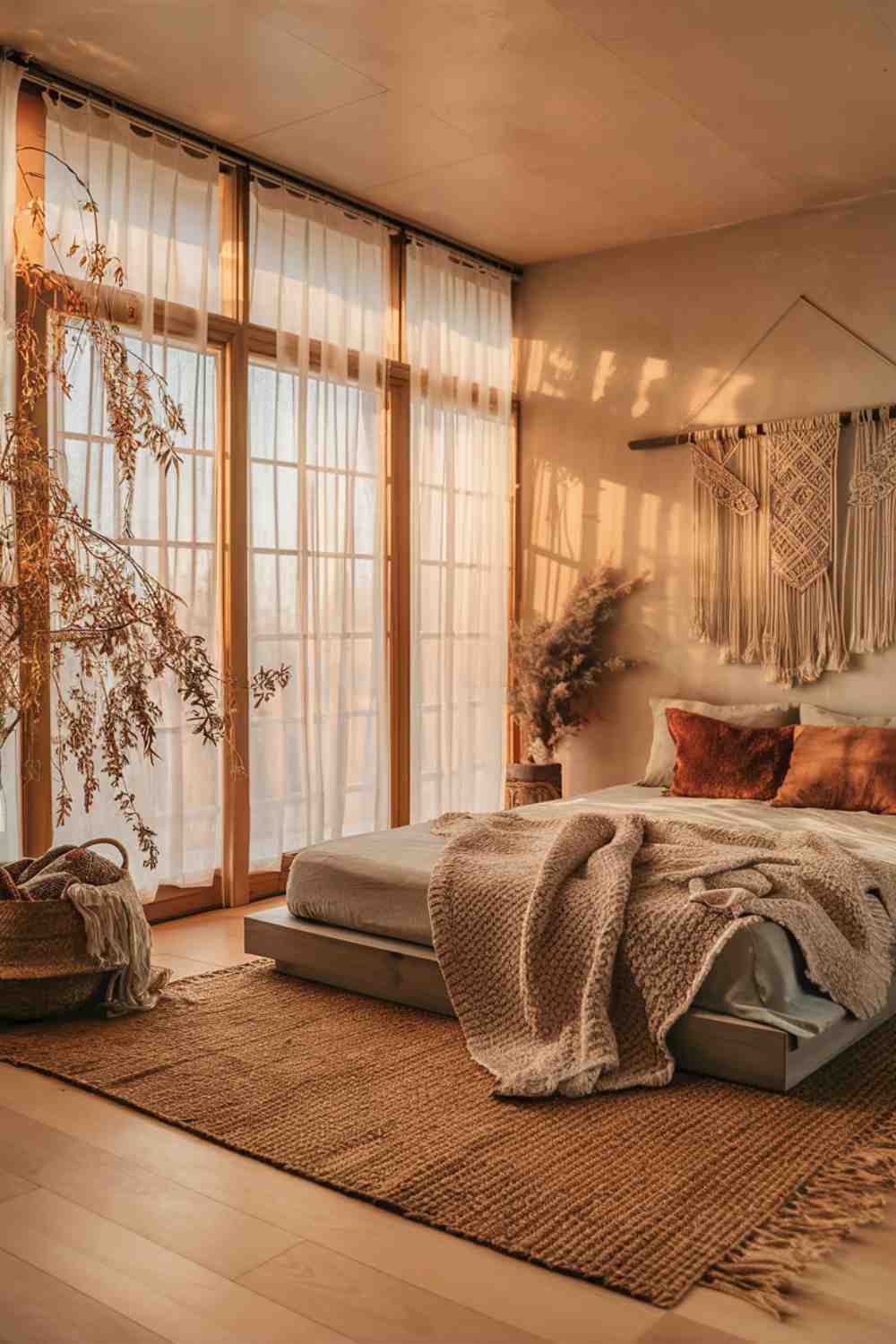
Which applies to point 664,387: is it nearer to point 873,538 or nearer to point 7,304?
point 873,538

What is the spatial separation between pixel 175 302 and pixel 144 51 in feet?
2.85

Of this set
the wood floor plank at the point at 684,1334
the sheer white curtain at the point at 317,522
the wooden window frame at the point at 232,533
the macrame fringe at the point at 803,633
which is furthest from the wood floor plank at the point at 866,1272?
the macrame fringe at the point at 803,633

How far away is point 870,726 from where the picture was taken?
4.71 m

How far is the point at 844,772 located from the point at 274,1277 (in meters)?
3.13

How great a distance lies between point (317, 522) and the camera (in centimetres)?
505

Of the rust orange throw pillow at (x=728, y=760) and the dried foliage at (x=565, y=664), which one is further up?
the dried foliage at (x=565, y=664)

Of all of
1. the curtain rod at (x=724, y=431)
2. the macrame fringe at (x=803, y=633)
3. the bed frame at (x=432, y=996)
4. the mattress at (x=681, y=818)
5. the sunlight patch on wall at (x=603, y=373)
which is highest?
the sunlight patch on wall at (x=603, y=373)

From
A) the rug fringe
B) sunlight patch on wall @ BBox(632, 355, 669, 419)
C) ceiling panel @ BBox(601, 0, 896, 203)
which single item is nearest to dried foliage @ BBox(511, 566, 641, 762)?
sunlight patch on wall @ BBox(632, 355, 669, 419)

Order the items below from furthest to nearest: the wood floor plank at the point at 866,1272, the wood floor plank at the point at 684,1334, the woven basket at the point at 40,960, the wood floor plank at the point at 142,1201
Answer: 1. the woven basket at the point at 40,960
2. the wood floor plank at the point at 142,1201
3. the wood floor plank at the point at 866,1272
4. the wood floor plank at the point at 684,1334

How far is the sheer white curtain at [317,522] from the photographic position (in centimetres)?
488

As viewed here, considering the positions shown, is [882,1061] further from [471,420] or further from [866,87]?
[471,420]

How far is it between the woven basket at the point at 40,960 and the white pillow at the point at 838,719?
296 cm

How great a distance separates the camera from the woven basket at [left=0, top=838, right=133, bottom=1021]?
325 cm

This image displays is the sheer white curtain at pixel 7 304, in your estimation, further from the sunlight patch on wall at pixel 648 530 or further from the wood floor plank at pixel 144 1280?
the sunlight patch on wall at pixel 648 530
